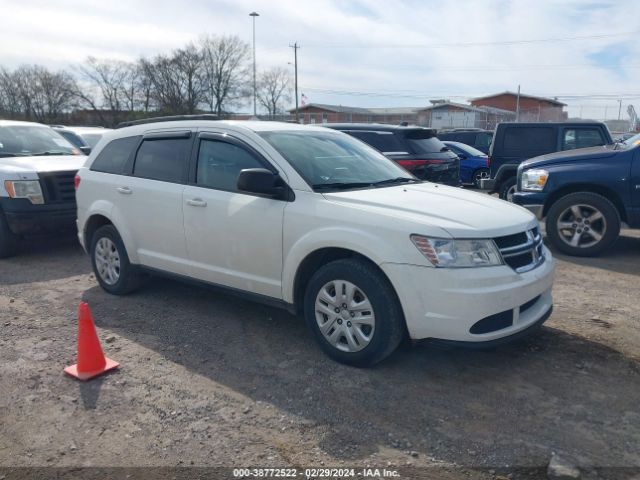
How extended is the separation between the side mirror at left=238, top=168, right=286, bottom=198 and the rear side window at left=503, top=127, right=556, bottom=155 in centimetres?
813

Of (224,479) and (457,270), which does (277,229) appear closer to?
(457,270)

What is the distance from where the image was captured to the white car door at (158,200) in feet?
16.1

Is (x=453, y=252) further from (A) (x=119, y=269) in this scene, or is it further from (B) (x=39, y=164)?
(B) (x=39, y=164)

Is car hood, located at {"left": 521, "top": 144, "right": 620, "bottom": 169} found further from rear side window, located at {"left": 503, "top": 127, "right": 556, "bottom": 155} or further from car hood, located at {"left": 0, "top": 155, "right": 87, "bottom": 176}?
car hood, located at {"left": 0, "top": 155, "right": 87, "bottom": 176}

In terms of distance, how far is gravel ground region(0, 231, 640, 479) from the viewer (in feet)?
9.64

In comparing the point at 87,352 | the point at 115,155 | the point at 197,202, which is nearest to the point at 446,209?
the point at 197,202

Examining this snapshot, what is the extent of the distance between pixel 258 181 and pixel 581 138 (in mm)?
8481

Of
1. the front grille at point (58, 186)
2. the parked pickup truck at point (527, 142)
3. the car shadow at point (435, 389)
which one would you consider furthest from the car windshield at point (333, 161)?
the parked pickup truck at point (527, 142)

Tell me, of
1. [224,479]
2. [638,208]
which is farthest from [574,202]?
[224,479]

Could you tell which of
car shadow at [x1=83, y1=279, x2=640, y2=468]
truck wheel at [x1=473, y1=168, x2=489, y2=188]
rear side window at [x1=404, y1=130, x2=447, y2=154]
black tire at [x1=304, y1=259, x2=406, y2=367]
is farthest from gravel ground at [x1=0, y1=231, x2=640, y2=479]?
truck wheel at [x1=473, y1=168, x2=489, y2=188]

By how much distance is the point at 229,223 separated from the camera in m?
4.44

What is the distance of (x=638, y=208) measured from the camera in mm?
6918

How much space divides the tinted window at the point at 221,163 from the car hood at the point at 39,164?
3665mm

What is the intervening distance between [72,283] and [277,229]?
341cm
